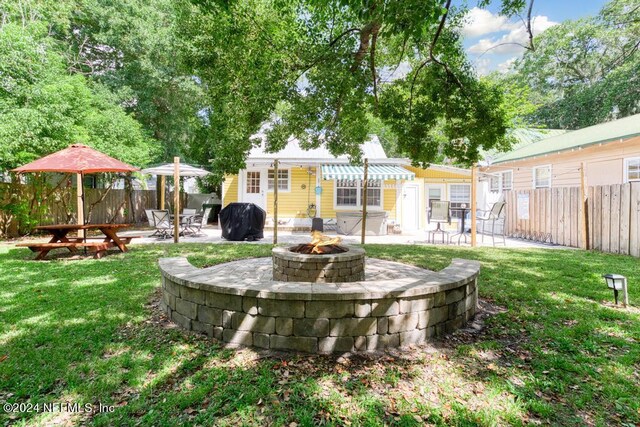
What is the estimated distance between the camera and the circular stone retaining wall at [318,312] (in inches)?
128

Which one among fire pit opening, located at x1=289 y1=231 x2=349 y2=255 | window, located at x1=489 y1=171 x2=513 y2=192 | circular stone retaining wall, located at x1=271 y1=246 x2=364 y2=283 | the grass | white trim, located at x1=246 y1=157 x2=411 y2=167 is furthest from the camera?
window, located at x1=489 y1=171 x2=513 y2=192

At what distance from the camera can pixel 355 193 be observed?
1648 centimetres

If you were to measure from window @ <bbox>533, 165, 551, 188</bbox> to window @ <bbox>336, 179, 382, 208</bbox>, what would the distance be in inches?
294

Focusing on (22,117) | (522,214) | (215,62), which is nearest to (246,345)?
(215,62)

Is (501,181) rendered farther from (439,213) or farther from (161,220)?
(161,220)

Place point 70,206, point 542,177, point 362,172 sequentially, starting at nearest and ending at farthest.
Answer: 1. point 70,206
2. point 362,172
3. point 542,177

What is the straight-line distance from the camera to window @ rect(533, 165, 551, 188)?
14.8m

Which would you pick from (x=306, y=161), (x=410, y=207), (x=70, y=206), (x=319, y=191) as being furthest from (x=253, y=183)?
(x=410, y=207)

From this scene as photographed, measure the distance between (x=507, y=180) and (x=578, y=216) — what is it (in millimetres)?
8239

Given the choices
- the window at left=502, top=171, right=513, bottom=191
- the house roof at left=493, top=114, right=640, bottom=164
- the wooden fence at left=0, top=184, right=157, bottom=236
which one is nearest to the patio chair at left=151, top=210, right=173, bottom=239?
the wooden fence at left=0, top=184, right=157, bottom=236

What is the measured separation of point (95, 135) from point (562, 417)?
15.5 meters

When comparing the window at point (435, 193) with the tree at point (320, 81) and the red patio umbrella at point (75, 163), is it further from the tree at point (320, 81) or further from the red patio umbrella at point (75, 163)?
the red patio umbrella at point (75, 163)

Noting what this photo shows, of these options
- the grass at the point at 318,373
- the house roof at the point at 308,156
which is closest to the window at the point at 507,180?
the house roof at the point at 308,156

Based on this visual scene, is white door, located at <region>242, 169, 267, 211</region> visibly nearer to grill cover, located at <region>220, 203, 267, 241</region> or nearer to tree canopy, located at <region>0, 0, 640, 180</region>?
tree canopy, located at <region>0, 0, 640, 180</region>
